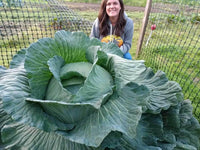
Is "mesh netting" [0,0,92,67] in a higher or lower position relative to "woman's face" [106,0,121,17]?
lower

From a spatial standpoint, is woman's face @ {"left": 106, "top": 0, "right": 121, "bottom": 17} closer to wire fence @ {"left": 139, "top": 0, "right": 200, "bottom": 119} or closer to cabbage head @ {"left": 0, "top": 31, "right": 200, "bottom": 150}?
wire fence @ {"left": 139, "top": 0, "right": 200, "bottom": 119}

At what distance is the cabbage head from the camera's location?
102cm

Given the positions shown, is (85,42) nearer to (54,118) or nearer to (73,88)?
(73,88)

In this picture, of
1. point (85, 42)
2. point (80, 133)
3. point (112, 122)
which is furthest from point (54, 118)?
point (85, 42)

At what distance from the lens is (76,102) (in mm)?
1041

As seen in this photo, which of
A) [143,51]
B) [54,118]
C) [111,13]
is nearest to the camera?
[54,118]

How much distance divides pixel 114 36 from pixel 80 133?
2351mm

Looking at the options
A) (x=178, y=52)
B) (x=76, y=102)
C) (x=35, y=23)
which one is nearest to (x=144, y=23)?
(x=178, y=52)

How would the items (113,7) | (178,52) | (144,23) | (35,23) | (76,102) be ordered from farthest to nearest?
(35,23) < (178,52) < (144,23) < (113,7) < (76,102)

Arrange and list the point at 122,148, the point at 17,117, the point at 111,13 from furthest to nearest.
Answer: the point at 111,13 → the point at 122,148 → the point at 17,117

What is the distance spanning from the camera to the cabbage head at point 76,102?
1.02m

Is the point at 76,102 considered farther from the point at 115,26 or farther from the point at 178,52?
the point at 178,52

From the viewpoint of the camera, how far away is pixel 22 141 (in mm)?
1141

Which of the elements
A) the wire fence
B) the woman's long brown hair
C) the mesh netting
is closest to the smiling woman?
the woman's long brown hair
